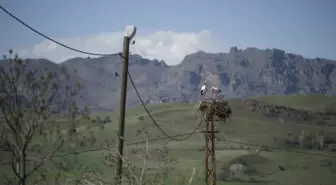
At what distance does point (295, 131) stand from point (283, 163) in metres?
37.9

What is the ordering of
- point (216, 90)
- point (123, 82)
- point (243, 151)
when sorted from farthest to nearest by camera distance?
point (243, 151) → point (216, 90) → point (123, 82)

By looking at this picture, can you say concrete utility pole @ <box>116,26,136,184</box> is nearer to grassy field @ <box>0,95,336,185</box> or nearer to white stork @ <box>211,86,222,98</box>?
white stork @ <box>211,86,222,98</box>

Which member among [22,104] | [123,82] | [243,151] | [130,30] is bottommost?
[243,151]

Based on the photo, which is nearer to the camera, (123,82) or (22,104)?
(123,82)

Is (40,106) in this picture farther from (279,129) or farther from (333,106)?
(333,106)

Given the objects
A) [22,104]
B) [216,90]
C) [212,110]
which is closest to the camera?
[212,110]

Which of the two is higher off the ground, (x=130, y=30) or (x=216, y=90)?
(x=130, y=30)

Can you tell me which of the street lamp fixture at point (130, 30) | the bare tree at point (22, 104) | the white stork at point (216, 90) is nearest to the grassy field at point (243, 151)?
the bare tree at point (22, 104)

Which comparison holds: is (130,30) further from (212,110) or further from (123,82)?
(212,110)

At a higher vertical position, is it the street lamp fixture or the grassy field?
the street lamp fixture

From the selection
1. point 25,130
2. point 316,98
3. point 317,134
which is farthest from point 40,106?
point 316,98

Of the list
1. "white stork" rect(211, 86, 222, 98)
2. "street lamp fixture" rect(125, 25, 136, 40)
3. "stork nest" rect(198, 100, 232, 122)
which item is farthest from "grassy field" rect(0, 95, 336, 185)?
"street lamp fixture" rect(125, 25, 136, 40)

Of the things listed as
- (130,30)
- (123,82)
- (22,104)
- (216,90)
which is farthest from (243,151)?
(130,30)

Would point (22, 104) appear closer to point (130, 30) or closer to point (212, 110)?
point (212, 110)
